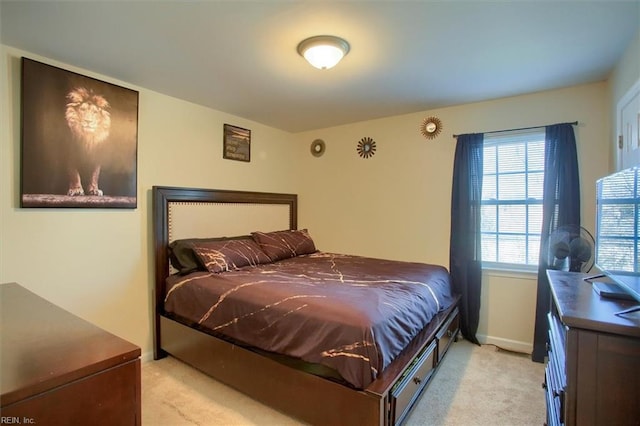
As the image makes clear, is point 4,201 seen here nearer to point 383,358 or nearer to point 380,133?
point 383,358

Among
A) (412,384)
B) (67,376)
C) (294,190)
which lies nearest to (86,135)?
(67,376)

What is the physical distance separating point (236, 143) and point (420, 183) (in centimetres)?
213

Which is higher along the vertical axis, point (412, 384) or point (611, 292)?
point (611, 292)

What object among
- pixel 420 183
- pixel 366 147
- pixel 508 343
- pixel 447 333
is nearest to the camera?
pixel 447 333

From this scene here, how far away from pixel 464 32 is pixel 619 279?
1542 millimetres

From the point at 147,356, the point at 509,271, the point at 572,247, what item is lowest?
the point at 147,356

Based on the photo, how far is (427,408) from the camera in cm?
212

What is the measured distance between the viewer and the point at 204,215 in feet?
10.6

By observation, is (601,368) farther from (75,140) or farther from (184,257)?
(75,140)

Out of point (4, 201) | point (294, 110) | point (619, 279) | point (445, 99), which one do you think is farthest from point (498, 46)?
point (4, 201)

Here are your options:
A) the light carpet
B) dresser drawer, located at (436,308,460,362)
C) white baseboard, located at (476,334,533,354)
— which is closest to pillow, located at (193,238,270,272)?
the light carpet

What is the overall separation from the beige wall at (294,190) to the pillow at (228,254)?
53 cm

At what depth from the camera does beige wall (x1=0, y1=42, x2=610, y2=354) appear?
2.23 meters

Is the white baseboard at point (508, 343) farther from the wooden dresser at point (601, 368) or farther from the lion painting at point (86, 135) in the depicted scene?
the lion painting at point (86, 135)
